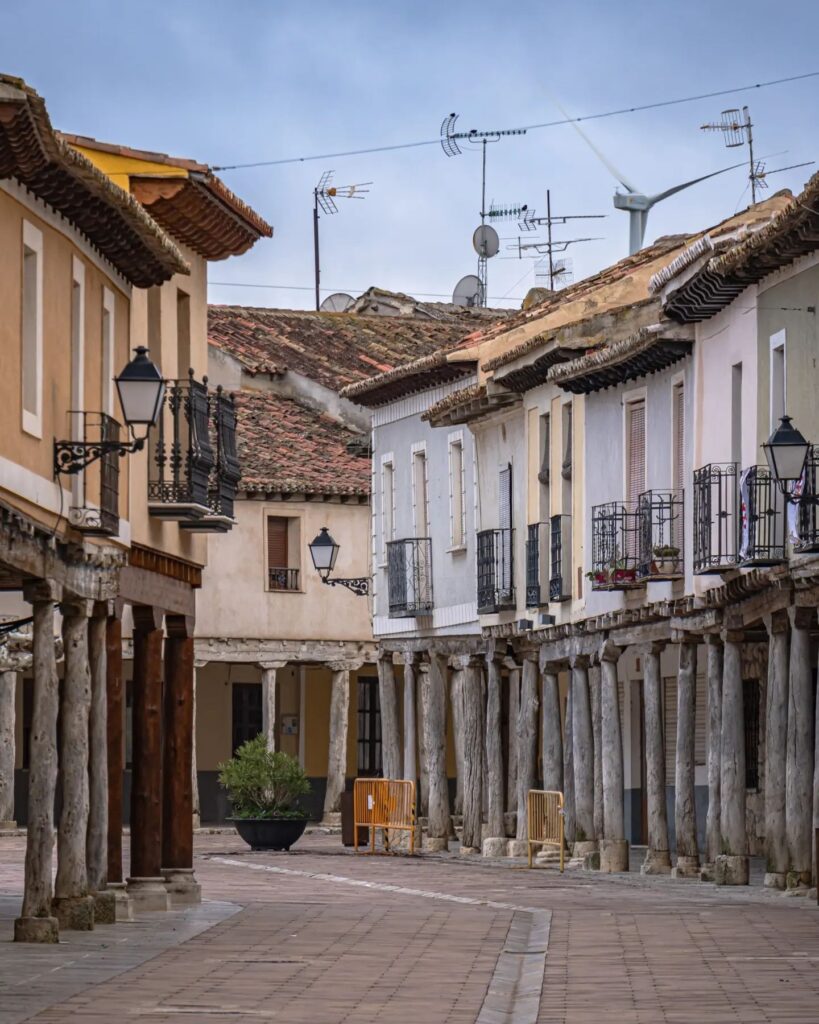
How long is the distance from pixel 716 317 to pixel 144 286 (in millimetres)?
7497

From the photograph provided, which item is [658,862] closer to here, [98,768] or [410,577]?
[410,577]

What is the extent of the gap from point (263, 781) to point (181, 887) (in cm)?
1351

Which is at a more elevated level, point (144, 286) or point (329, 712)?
point (144, 286)

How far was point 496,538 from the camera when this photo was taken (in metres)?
35.0

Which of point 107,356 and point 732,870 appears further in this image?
point 732,870

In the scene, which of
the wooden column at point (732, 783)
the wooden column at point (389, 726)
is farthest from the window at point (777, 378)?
the wooden column at point (389, 726)

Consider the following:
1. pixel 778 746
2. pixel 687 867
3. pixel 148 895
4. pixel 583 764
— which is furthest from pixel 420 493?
pixel 148 895

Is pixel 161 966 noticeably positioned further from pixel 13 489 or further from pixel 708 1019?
pixel 708 1019

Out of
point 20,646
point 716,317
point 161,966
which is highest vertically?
point 716,317

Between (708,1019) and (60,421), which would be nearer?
(708,1019)

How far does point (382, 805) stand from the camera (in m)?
38.1

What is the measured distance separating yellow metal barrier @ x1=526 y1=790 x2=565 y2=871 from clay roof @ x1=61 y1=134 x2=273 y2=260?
8.98m

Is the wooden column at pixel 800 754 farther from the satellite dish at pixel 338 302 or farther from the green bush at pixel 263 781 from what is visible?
the satellite dish at pixel 338 302

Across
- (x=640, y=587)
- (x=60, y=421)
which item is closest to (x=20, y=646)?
(x=640, y=587)
